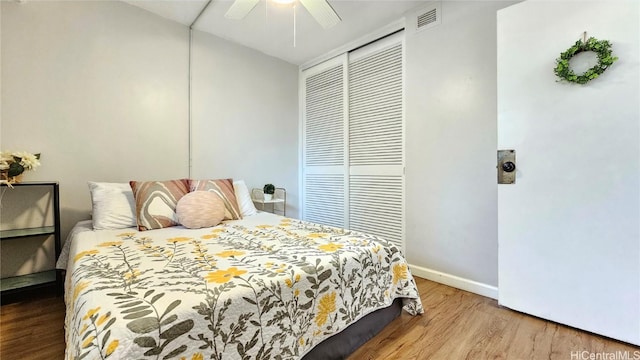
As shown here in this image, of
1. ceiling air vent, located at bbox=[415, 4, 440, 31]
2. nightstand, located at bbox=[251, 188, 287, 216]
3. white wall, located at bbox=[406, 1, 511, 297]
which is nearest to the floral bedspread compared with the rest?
white wall, located at bbox=[406, 1, 511, 297]

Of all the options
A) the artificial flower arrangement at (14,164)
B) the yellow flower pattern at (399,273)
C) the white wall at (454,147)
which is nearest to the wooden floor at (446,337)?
the yellow flower pattern at (399,273)

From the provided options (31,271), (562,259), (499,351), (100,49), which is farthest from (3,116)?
(562,259)

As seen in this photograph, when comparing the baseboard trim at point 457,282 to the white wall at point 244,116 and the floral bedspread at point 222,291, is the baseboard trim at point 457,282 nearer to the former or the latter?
the floral bedspread at point 222,291

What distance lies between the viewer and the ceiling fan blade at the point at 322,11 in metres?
1.79

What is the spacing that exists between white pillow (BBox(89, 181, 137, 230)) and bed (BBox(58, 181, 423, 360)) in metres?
0.09

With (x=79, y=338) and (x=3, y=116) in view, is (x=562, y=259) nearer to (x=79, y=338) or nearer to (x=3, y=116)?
(x=79, y=338)

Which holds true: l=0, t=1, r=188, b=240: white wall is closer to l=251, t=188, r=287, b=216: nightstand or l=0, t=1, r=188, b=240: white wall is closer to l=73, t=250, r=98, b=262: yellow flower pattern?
l=251, t=188, r=287, b=216: nightstand

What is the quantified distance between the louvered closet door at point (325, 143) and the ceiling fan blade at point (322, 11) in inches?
49.8

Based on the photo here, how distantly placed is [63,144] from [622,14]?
381cm

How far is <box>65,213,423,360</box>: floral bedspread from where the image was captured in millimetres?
773

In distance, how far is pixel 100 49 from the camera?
2295 millimetres

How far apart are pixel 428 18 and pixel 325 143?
1697 millimetres

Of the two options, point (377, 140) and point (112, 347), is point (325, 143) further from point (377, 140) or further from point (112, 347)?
point (112, 347)

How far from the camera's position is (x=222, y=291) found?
930 mm
